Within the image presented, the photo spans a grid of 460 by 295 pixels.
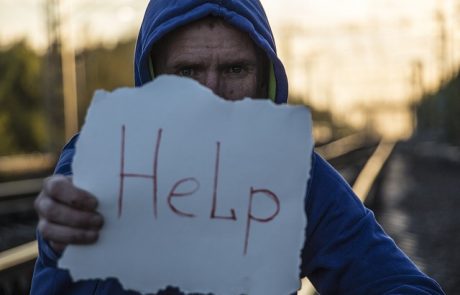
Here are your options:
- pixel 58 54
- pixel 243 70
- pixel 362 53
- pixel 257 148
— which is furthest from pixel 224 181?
pixel 362 53

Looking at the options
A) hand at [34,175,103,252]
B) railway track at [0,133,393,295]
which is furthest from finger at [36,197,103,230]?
railway track at [0,133,393,295]

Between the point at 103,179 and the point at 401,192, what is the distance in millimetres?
17517

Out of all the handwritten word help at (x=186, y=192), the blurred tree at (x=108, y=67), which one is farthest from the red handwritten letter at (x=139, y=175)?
the blurred tree at (x=108, y=67)

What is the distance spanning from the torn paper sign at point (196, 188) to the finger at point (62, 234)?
0.11 feet

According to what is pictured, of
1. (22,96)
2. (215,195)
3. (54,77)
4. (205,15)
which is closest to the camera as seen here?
(215,195)

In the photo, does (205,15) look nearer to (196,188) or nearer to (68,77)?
(196,188)

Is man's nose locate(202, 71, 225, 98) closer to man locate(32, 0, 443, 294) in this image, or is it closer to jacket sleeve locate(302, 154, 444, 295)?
man locate(32, 0, 443, 294)

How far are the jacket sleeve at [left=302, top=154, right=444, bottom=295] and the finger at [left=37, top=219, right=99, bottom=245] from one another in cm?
48

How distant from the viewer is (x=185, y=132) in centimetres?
137

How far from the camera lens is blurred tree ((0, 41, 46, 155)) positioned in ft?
164

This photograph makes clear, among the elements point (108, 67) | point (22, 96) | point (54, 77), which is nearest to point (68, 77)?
point (54, 77)

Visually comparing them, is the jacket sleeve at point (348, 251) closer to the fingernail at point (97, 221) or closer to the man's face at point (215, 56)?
the man's face at point (215, 56)

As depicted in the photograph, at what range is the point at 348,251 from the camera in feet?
5.11

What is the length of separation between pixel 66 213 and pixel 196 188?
0.22 m
